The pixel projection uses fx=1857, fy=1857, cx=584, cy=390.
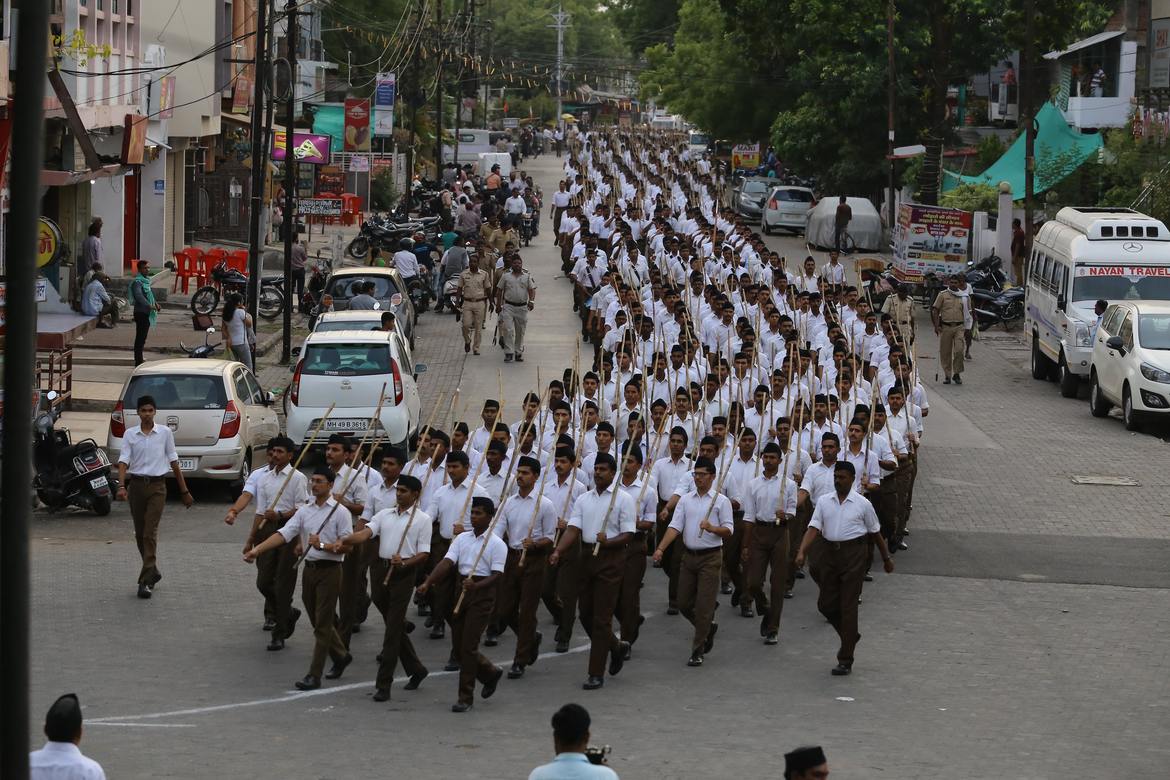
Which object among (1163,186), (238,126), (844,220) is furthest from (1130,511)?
(238,126)

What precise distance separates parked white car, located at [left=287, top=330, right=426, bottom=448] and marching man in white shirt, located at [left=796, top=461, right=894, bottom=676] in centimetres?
754

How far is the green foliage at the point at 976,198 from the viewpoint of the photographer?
1594 inches

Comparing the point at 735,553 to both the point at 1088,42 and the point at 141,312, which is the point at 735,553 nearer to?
the point at 141,312

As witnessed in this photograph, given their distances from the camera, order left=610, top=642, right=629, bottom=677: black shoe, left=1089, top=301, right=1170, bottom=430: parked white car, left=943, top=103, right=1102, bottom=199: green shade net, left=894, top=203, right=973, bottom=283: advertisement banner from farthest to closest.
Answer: left=943, top=103, right=1102, bottom=199: green shade net
left=894, top=203, right=973, bottom=283: advertisement banner
left=1089, top=301, right=1170, bottom=430: parked white car
left=610, top=642, right=629, bottom=677: black shoe

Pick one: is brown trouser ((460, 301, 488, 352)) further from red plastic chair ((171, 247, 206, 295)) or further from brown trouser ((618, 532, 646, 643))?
brown trouser ((618, 532, 646, 643))

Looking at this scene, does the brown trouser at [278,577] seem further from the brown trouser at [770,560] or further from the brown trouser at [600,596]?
the brown trouser at [770,560]

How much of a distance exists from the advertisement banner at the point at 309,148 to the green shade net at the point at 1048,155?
1502 centimetres

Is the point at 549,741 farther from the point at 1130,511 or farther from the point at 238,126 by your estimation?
the point at 238,126

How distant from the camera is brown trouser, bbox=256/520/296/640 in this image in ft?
39.8

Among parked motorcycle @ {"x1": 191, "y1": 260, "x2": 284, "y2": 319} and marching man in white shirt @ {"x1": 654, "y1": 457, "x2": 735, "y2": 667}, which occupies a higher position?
parked motorcycle @ {"x1": 191, "y1": 260, "x2": 284, "y2": 319}

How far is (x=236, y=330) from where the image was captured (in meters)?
22.6

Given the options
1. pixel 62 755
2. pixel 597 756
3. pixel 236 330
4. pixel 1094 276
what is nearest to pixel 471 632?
pixel 597 756

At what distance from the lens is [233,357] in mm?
23062

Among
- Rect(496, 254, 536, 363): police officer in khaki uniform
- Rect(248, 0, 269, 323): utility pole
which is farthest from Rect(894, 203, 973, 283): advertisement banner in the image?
Rect(248, 0, 269, 323): utility pole
